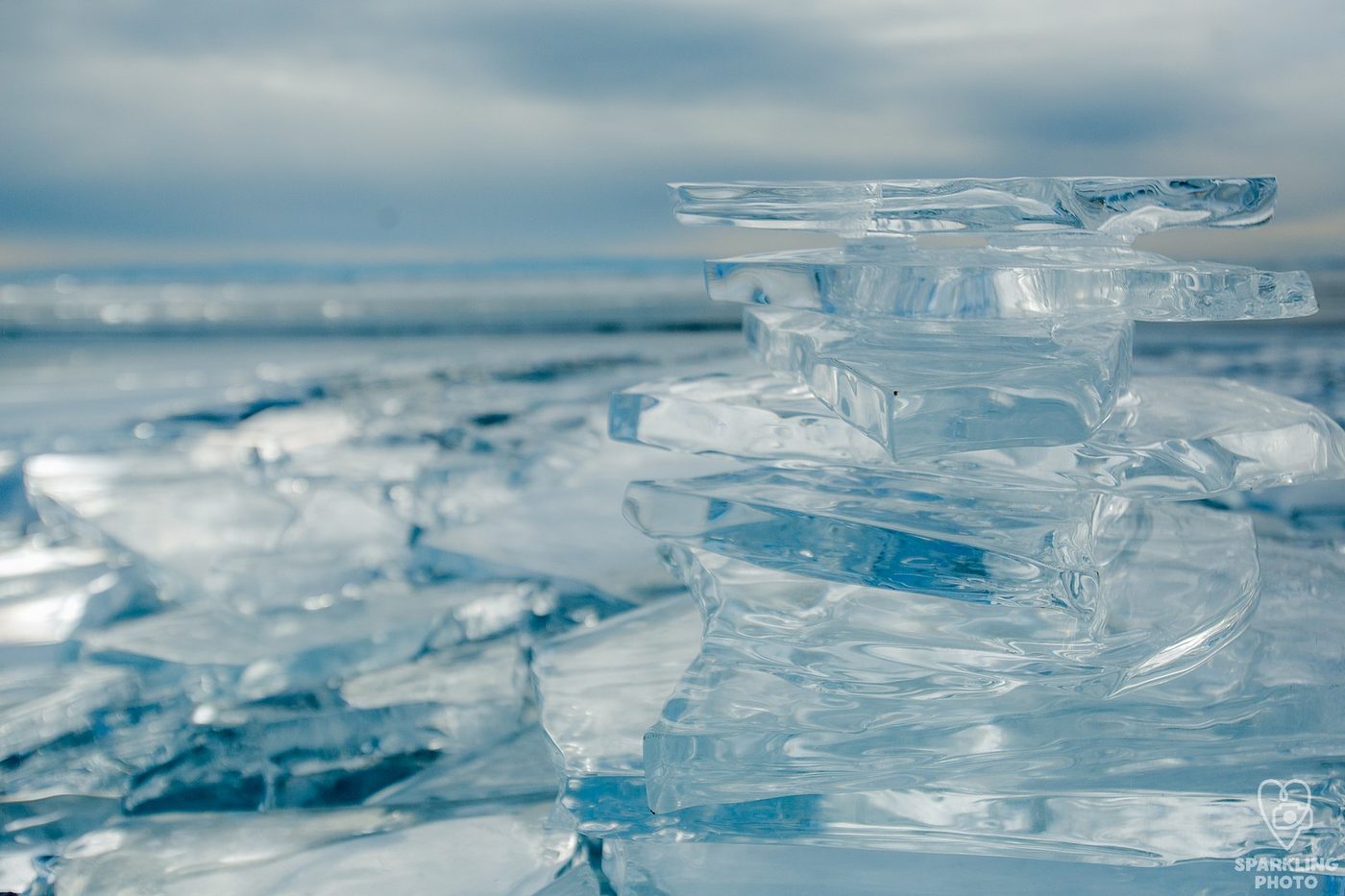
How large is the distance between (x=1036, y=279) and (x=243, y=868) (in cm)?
76

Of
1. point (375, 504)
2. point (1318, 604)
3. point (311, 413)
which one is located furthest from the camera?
point (311, 413)

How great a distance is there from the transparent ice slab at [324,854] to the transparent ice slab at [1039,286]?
1.55 ft

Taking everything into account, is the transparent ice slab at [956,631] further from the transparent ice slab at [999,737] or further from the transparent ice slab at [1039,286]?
the transparent ice slab at [1039,286]

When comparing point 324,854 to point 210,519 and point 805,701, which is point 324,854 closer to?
point 805,701

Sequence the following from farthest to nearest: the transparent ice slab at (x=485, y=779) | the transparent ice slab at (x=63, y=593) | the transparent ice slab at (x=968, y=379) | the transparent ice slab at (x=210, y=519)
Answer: the transparent ice slab at (x=210, y=519) < the transparent ice slab at (x=63, y=593) < the transparent ice slab at (x=485, y=779) < the transparent ice slab at (x=968, y=379)

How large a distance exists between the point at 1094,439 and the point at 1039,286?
12 cm

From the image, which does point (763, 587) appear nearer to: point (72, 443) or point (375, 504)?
point (375, 504)

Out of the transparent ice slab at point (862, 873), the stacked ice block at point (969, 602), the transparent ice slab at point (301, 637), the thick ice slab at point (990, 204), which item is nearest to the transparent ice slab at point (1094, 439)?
the stacked ice block at point (969, 602)

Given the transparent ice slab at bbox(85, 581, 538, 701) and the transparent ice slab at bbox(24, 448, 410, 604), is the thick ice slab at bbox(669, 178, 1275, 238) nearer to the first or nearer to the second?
the transparent ice slab at bbox(85, 581, 538, 701)

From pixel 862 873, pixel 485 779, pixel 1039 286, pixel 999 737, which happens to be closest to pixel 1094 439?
pixel 1039 286

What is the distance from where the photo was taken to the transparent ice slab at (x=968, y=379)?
0.65 m

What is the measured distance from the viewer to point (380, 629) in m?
1.21

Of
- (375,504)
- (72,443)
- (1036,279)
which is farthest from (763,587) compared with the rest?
(72,443)

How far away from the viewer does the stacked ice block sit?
2.22 feet
